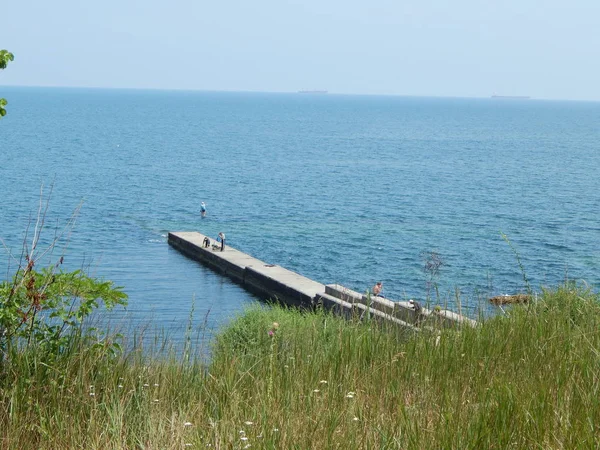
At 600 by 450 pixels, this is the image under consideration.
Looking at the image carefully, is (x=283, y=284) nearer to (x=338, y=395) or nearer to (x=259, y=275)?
(x=259, y=275)

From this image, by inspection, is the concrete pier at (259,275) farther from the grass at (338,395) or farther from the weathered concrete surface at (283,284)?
the grass at (338,395)

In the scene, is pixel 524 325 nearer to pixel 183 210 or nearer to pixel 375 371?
pixel 375 371

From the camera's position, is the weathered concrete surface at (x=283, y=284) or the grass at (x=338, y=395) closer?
the grass at (x=338, y=395)

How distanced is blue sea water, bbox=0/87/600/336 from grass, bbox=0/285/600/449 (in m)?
0.73

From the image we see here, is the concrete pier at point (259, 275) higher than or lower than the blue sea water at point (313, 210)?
higher

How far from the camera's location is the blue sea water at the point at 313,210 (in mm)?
35469

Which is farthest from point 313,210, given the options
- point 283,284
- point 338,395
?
point 338,395

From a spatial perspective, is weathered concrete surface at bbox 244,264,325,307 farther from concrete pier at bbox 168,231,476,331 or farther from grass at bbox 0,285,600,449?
grass at bbox 0,285,600,449

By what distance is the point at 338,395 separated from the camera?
17.3 feet

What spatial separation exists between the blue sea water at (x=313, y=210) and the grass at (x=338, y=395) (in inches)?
28.6

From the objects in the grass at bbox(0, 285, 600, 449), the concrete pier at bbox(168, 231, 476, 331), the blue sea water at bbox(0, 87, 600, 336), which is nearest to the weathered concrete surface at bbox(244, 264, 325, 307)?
the concrete pier at bbox(168, 231, 476, 331)

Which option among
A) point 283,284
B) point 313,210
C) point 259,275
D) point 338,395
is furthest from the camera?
point 313,210

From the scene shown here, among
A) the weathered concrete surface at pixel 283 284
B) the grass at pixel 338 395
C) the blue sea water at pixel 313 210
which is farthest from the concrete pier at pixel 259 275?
the grass at pixel 338 395

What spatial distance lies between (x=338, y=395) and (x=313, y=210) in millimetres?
52208
